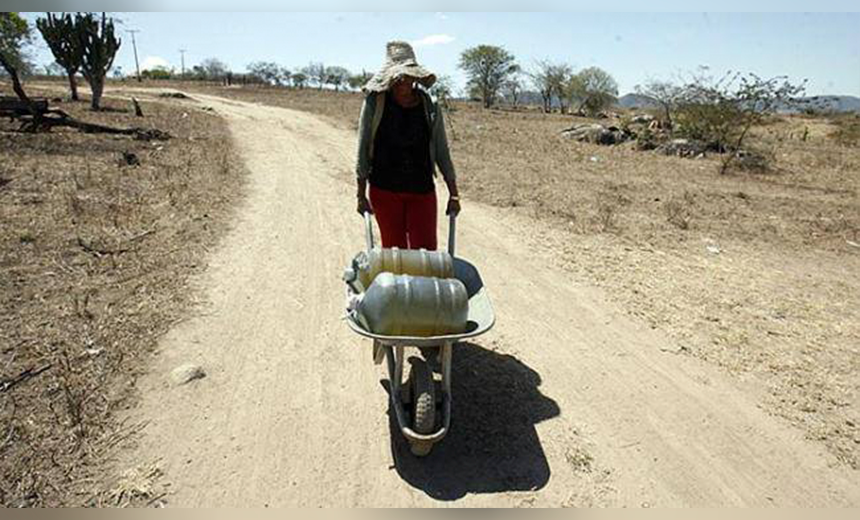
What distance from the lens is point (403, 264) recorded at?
3.29 meters

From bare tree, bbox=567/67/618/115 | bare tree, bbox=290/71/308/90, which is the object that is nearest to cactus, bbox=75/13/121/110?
bare tree, bbox=567/67/618/115

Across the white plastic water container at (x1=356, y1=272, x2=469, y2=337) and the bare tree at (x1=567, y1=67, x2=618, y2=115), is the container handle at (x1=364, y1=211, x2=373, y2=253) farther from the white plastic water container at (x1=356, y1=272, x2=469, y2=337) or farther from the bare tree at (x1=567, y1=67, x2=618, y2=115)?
the bare tree at (x1=567, y1=67, x2=618, y2=115)

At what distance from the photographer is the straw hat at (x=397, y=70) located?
11.2 feet

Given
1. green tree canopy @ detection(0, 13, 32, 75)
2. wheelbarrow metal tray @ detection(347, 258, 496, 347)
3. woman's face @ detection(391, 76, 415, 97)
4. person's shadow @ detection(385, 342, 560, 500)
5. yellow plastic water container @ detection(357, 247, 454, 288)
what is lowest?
person's shadow @ detection(385, 342, 560, 500)

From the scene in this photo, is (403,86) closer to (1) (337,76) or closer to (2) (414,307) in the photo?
(2) (414,307)

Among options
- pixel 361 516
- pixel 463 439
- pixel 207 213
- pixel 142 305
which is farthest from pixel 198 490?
pixel 207 213

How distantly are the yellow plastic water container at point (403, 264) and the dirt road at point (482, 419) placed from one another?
902mm

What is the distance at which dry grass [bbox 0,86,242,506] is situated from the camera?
3.03 metres

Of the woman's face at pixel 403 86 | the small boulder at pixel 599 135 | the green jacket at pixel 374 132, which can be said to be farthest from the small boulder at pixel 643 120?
the woman's face at pixel 403 86

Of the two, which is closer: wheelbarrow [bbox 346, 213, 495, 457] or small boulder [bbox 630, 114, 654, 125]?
wheelbarrow [bbox 346, 213, 495, 457]

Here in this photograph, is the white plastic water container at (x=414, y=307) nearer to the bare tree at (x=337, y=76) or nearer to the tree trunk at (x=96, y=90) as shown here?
the tree trunk at (x=96, y=90)

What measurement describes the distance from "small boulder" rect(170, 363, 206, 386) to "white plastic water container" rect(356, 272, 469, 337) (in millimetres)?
1637

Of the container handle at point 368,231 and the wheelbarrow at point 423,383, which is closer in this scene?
the wheelbarrow at point 423,383

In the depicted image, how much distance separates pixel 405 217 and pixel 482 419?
1.51 metres
